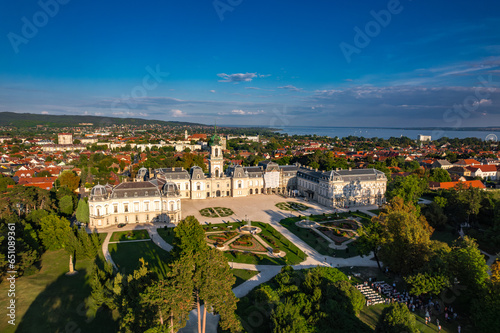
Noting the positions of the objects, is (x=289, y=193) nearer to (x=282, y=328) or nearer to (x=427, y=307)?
(x=427, y=307)

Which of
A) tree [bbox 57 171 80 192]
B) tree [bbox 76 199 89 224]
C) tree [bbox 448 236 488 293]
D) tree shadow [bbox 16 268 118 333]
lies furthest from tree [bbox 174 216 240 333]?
tree [bbox 57 171 80 192]

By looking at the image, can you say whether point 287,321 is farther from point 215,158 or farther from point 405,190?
point 215,158

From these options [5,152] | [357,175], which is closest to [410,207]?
[357,175]

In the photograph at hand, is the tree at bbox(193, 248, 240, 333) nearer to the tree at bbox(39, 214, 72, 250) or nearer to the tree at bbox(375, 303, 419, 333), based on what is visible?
the tree at bbox(375, 303, 419, 333)

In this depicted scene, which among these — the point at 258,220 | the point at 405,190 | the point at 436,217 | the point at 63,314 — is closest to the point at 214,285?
the point at 63,314

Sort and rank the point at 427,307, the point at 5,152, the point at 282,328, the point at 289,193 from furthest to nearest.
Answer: the point at 5,152 < the point at 289,193 < the point at 427,307 < the point at 282,328

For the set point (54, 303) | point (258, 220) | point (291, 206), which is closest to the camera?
point (54, 303)

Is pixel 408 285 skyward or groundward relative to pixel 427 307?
skyward

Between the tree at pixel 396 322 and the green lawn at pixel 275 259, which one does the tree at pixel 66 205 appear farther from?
the tree at pixel 396 322
